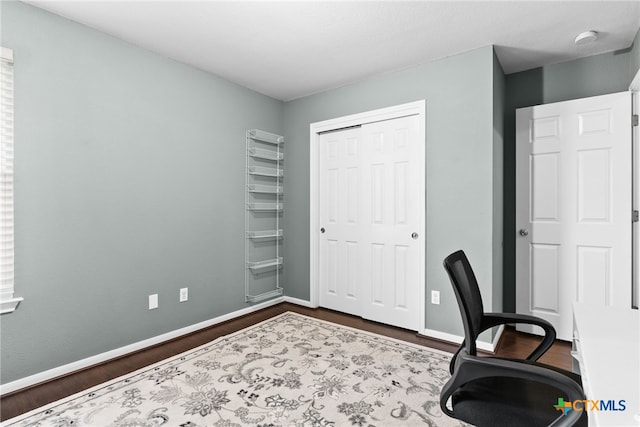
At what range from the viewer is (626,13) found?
2.20 meters

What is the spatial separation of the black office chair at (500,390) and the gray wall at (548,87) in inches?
86.0

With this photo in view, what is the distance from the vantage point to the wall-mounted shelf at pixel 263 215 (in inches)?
142

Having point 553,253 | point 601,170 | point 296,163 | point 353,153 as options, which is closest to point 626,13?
point 601,170

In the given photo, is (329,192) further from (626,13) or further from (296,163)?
(626,13)

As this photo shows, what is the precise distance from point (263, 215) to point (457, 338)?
2.38 meters

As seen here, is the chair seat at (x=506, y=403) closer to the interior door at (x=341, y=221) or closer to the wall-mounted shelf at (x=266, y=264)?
the interior door at (x=341, y=221)

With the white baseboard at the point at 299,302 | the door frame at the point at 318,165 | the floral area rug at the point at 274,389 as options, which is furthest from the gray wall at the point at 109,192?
the door frame at the point at 318,165

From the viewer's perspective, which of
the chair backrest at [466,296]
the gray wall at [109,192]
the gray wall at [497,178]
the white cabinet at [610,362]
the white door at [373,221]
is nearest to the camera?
the white cabinet at [610,362]

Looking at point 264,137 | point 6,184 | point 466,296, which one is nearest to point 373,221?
point 264,137

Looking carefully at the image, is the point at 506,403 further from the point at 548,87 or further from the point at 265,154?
the point at 265,154

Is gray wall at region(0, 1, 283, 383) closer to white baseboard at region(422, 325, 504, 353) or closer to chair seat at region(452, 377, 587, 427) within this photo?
white baseboard at region(422, 325, 504, 353)

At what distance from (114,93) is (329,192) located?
2.23 m

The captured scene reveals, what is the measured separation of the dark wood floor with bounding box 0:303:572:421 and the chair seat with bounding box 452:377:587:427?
1.54m

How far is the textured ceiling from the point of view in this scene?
7.09 feet
